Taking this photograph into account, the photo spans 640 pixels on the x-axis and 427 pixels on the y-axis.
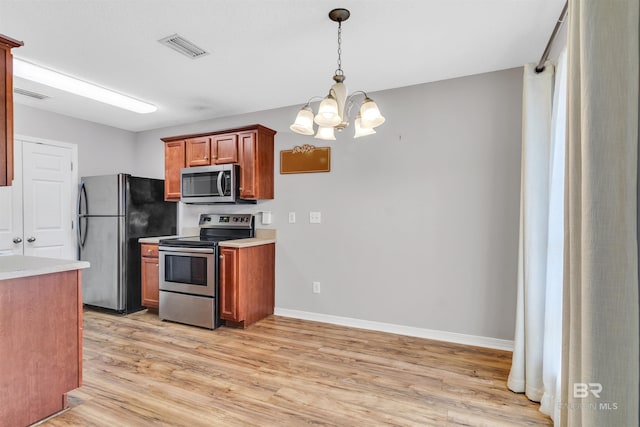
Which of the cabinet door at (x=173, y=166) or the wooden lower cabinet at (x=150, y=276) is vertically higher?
the cabinet door at (x=173, y=166)

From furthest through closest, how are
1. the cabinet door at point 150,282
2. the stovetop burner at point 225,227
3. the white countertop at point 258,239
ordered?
the stovetop burner at point 225,227, the cabinet door at point 150,282, the white countertop at point 258,239

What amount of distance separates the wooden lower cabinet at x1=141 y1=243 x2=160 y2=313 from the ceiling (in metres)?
1.78

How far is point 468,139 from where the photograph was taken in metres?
3.04

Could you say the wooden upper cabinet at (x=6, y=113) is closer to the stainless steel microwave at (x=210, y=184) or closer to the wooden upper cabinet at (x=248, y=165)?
the stainless steel microwave at (x=210, y=184)

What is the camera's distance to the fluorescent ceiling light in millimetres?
2797

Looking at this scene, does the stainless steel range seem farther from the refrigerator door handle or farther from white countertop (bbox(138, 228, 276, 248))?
the refrigerator door handle

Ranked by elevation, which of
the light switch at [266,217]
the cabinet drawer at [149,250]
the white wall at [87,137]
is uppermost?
the white wall at [87,137]

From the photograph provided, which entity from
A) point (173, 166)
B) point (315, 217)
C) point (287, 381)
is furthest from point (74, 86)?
point (287, 381)

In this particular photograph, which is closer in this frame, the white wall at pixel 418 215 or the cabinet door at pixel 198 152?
the white wall at pixel 418 215

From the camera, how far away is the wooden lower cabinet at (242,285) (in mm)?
3393

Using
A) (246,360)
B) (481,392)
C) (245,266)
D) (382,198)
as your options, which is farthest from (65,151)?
(481,392)

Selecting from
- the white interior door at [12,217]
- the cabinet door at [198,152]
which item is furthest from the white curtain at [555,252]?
the white interior door at [12,217]

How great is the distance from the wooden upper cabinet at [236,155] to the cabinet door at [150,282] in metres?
0.85

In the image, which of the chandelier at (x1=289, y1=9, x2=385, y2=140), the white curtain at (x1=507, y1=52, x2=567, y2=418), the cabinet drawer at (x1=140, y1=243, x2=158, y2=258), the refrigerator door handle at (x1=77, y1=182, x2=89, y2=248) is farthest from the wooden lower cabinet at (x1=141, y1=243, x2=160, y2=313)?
the white curtain at (x1=507, y1=52, x2=567, y2=418)
